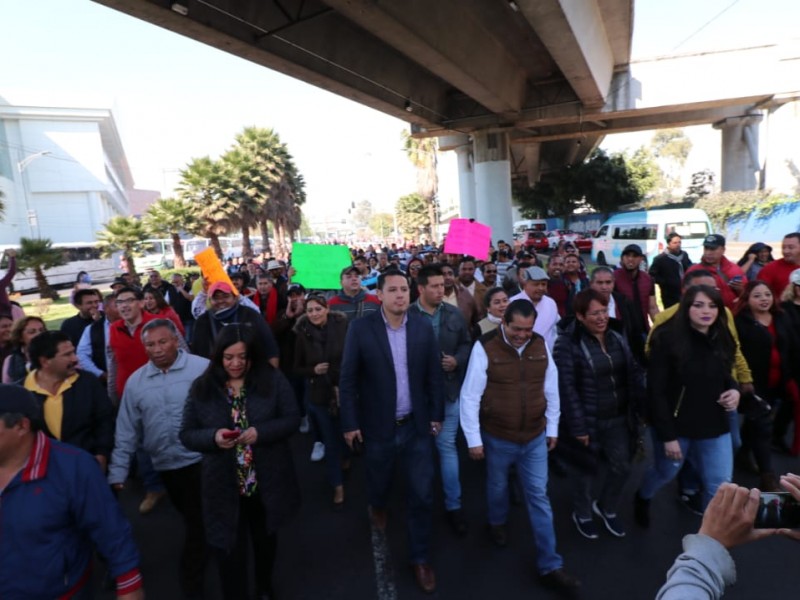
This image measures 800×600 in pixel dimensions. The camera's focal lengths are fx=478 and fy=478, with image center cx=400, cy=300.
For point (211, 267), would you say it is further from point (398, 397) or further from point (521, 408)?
point (521, 408)

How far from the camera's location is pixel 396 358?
319cm

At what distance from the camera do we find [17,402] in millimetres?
1762

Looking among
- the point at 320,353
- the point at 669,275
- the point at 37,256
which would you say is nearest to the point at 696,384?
the point at 320,353

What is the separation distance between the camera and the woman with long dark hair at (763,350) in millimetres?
3910

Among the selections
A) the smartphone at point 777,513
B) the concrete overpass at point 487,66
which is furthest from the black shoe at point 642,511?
the concrete overpass at point 487,66

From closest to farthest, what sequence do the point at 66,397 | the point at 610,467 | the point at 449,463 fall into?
the point at 66,397 < the point at 610,467 < the point at 449,463

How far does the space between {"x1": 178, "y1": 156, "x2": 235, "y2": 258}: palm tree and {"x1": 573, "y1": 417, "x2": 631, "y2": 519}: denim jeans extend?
26103 mm

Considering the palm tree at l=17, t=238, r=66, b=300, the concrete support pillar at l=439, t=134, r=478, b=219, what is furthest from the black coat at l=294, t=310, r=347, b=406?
the palm tree at l=17, t=238, r=66, b=300

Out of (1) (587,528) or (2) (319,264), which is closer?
(1) (587,528)

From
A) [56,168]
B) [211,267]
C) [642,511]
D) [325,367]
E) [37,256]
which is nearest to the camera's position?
[642,511]

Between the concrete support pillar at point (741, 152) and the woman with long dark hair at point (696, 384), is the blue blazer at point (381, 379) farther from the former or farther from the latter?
the concrete support pillar at point (741, 152)

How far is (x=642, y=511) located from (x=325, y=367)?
276 centimetres

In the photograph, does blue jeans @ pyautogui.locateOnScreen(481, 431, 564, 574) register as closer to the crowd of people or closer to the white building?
the crowd of people

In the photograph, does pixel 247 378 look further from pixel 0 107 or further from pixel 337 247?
pixel 0 107
